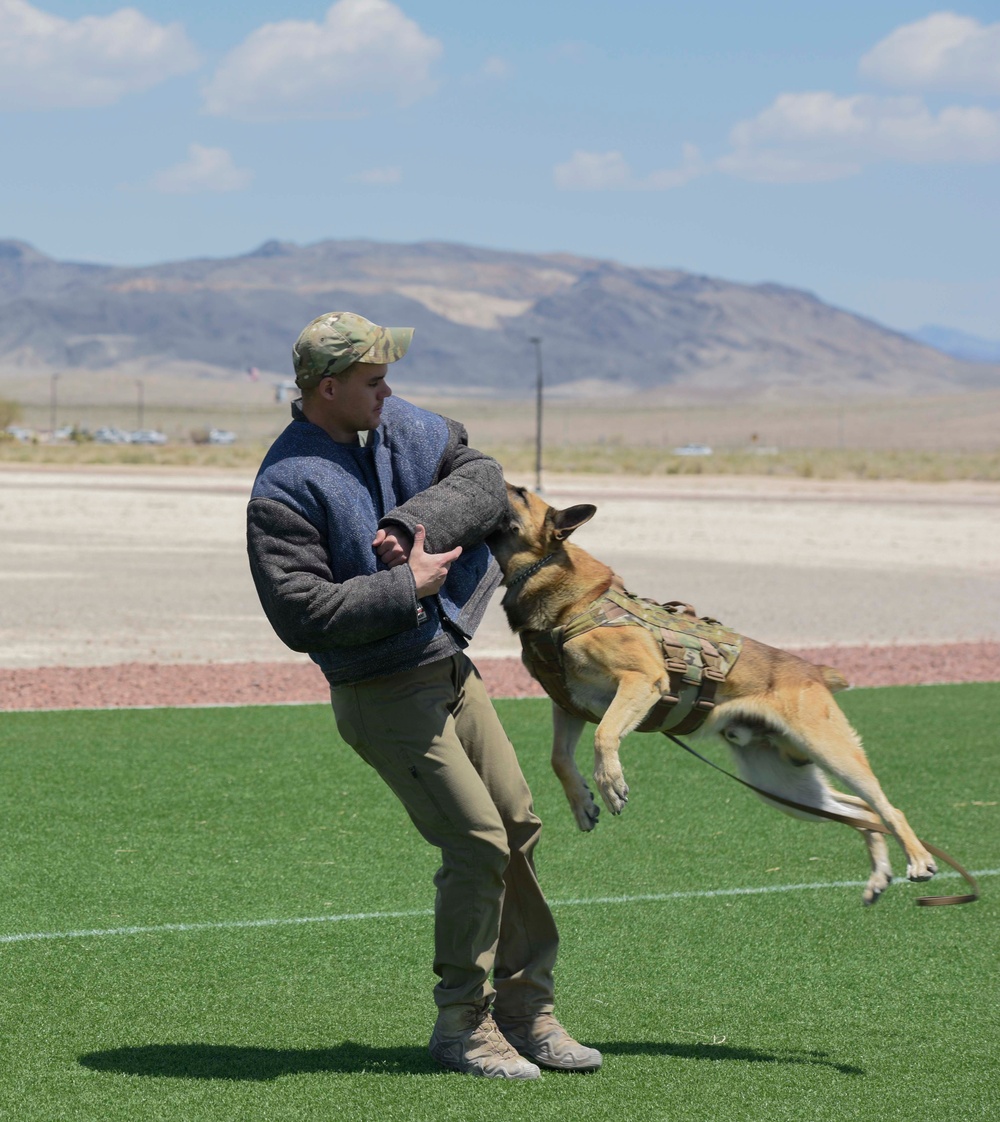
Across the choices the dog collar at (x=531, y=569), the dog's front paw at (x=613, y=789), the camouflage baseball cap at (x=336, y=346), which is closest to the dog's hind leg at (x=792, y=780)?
the dog's front paw at (x=613, y=789)

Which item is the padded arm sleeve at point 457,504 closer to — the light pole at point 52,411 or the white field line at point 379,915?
the white field line at point 379,915

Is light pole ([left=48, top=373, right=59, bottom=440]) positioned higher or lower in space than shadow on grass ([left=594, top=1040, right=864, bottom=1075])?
lower

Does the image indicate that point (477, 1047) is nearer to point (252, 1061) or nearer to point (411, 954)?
point (252, 1061)

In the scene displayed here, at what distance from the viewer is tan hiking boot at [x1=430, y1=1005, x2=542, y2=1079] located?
475 cm

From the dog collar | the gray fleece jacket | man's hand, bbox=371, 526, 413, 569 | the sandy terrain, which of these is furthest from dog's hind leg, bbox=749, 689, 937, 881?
the sandy terrain

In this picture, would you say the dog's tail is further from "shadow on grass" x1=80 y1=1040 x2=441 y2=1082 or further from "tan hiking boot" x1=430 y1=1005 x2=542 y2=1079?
"shadow on grass" x1=80 y1=1040 x2=441 y2=1082

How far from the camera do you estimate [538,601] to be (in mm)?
5074

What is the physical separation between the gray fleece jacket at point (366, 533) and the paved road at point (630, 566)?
10951mm

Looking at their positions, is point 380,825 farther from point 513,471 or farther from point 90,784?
point 513,471

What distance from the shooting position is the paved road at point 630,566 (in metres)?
17.2

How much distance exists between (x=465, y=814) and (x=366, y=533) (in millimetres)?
879

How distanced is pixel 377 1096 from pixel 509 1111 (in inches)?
16.0

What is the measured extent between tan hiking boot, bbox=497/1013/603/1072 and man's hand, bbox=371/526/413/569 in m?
1.60

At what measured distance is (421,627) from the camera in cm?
444
